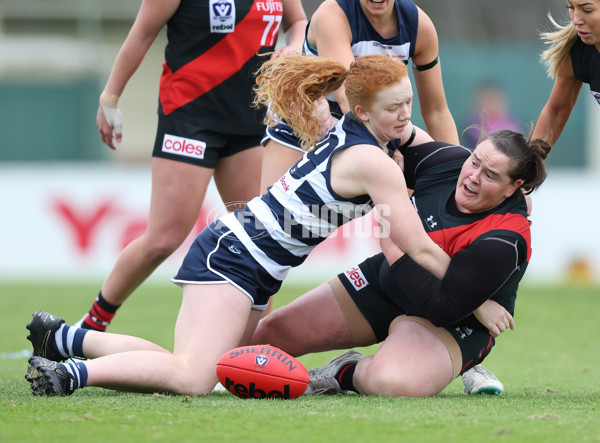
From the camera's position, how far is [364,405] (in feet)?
11.1

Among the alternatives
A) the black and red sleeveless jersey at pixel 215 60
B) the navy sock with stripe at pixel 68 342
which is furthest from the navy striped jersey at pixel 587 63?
the navy sock with stripe at pixel 68 342

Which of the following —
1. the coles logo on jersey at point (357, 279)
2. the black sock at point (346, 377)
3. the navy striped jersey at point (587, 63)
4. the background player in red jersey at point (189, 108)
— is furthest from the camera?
the background player in red jersey at point (189, 108)

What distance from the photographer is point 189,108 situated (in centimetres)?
472

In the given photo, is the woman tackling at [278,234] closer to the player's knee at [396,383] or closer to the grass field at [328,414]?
the grass field at [328,414]

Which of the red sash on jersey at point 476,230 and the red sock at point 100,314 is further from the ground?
the red sash on jersey at point 476,230

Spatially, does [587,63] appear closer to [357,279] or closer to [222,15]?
[357,279]

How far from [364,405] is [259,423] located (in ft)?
1.95

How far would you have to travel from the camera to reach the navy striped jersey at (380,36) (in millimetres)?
4180

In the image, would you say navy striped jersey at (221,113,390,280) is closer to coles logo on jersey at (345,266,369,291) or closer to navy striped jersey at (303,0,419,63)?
coles logo on jersey at (345,266,369,291)

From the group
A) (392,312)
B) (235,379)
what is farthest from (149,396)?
(392,312)

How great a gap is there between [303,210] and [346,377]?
78 centimetres

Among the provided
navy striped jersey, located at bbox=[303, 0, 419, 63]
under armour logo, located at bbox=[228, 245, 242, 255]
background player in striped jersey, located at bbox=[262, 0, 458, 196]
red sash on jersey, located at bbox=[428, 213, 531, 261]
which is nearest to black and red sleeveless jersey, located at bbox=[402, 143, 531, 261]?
red sash on jersey, located at bbox=[428, 213, 531, 261]

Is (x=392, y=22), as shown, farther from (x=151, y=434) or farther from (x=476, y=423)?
(x=151, y=434)

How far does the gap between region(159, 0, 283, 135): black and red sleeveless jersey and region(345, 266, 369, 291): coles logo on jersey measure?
106 centimetres
